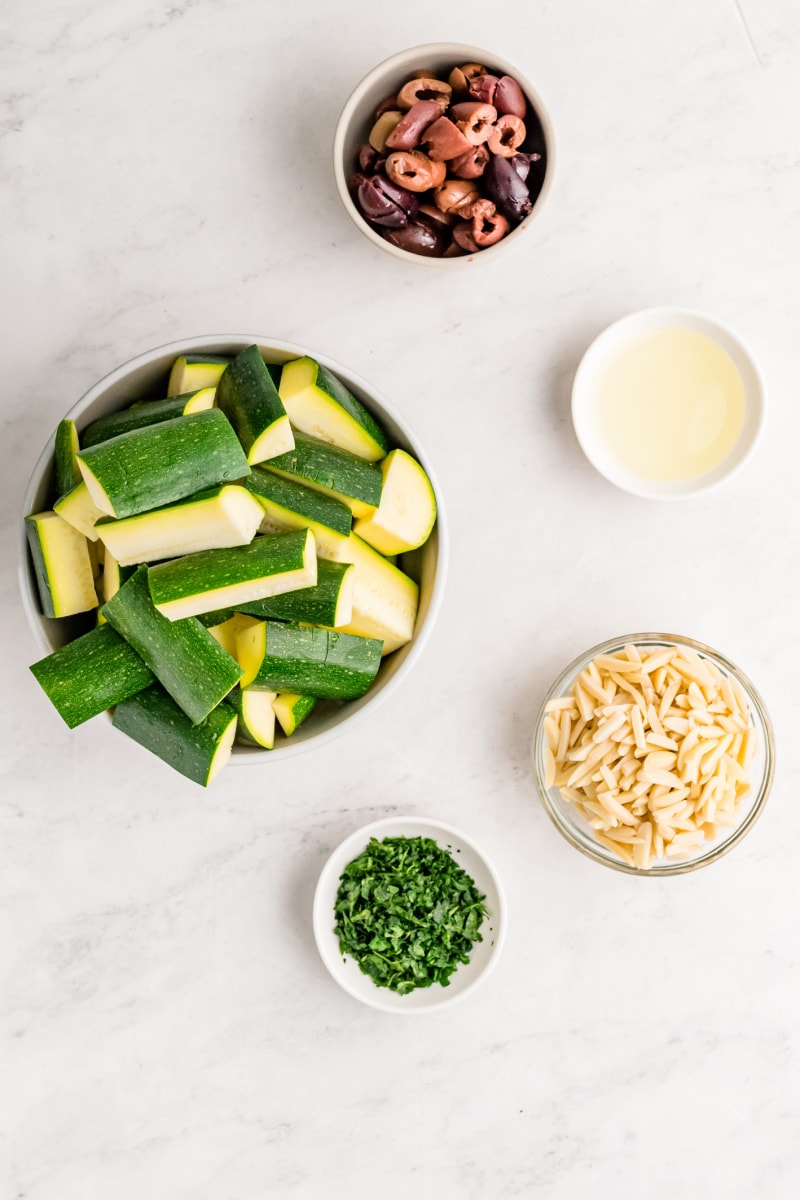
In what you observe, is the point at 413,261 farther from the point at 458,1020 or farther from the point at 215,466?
the point at 458,1020

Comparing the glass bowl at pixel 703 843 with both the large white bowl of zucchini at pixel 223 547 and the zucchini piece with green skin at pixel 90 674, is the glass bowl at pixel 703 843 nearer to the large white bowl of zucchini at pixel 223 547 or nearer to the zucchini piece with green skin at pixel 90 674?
the large white bowl of zucchini at pixel 223 547

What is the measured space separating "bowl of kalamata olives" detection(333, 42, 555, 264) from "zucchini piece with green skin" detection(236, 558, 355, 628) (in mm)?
660

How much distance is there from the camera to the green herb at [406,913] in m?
2.05

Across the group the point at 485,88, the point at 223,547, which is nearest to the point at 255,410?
the point at 223,547

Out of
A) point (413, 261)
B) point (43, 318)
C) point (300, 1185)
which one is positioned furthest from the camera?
point (300, 1185)

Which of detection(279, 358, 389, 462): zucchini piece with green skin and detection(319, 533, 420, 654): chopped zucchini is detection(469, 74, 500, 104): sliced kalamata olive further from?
detection(319, 533, 420, 654): chopped zucchini

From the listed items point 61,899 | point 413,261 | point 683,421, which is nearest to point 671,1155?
point 61,899

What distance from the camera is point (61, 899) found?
212 centimetres

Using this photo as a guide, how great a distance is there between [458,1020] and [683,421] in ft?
4.68

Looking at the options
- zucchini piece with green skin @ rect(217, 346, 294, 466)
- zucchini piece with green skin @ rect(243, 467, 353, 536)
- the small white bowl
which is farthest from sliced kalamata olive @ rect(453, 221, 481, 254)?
the small white bowl

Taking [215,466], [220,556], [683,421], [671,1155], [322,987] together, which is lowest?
[671,1155]

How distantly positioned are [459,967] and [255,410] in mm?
1290

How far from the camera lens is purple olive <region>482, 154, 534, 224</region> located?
1.83m

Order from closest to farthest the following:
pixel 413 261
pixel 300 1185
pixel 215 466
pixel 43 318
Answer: pixel 215 466 < pixel 413 261 < pixel 43 318 < pixel 300 1185
